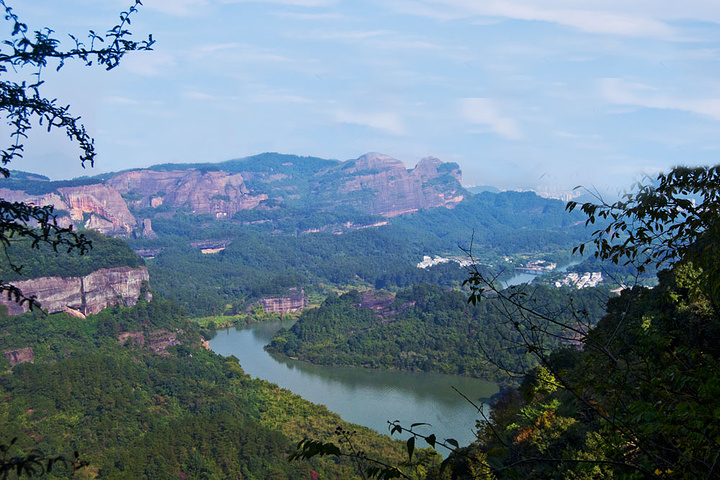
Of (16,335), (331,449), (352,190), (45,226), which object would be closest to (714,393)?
(331,449)

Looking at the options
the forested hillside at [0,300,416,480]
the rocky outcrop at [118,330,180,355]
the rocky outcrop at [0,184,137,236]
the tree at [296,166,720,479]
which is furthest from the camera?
the rocky outcrop at [0,184,137,236]

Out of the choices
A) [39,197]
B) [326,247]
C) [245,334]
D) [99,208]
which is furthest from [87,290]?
[326,247]

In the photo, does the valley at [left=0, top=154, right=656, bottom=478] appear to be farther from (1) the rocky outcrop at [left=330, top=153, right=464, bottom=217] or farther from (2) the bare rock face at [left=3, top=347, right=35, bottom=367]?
(1) the rocky outcrop at [left=330, top=153, right=464, bottom=217]

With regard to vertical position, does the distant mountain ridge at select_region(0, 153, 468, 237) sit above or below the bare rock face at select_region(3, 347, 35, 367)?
above

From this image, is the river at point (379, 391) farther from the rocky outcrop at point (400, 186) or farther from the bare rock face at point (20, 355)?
the rocky outcrop at point (400, 186)

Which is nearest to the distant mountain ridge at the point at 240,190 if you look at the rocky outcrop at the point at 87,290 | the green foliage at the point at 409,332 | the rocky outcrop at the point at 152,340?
the rocky outcrop at the point at 87,290

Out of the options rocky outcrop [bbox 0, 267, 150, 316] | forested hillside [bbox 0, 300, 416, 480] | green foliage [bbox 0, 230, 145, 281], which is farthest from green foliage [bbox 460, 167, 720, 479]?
rocky outcrop [bbox 0, 267, 150, 316]
